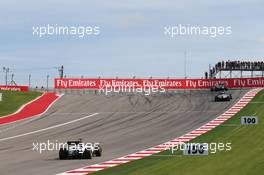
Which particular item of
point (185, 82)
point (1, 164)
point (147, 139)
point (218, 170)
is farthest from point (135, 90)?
point (218, 170)

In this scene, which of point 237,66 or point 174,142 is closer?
point 174,142

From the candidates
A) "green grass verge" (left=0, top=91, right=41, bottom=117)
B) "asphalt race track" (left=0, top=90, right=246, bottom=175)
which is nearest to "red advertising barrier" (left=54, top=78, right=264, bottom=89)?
"asphalt race track" (left=0, top=90, right=246, bottom=175)

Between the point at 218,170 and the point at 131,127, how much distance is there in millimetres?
23594

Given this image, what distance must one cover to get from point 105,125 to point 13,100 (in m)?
18.2

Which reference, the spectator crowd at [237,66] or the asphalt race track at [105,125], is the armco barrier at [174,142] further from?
the spectator crowd at [237,66]

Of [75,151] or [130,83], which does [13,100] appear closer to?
[130,83]

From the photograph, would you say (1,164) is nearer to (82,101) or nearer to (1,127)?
(1,127)

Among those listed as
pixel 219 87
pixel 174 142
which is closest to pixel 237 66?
pixel 219 87

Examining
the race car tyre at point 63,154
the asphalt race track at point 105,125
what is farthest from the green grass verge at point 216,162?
the race car tyre at point 63,154

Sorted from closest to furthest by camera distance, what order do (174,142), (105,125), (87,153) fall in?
(87,153) → (174,142) → (105,125)

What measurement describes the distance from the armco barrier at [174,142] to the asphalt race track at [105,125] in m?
0.69

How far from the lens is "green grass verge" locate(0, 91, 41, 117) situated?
181 ft

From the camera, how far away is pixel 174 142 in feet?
116

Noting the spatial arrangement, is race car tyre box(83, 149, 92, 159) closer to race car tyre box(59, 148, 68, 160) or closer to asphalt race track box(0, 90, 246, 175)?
asphalt race track box(0, 90, 246, 175)
